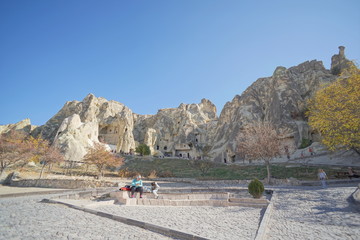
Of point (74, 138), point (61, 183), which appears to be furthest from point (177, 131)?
point (61, 183)

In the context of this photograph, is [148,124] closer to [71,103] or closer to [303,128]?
[71,103]

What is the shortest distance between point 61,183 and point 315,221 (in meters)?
19.3

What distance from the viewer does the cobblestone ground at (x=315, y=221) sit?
4762mm

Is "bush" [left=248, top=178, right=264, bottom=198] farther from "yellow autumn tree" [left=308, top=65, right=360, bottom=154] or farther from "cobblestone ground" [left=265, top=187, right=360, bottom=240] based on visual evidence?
"yellow autumn tree" [left=308, top=65, right=360, bottom=154]

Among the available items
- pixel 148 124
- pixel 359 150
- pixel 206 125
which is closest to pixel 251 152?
pixel 359 150

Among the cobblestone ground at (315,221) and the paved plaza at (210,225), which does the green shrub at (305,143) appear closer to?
the cobblestone ground at (315,221)

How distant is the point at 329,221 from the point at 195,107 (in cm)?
7310

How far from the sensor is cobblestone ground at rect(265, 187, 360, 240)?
4762 millimetres

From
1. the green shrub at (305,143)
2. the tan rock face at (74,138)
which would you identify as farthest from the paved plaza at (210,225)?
the green shrub at (305,143)

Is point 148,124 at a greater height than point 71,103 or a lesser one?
lesser

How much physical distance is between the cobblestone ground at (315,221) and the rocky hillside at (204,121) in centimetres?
2129

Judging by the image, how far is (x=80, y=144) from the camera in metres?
35.5

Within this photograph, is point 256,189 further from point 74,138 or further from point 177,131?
point 177,131

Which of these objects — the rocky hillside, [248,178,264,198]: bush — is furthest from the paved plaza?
the rocky hillside
